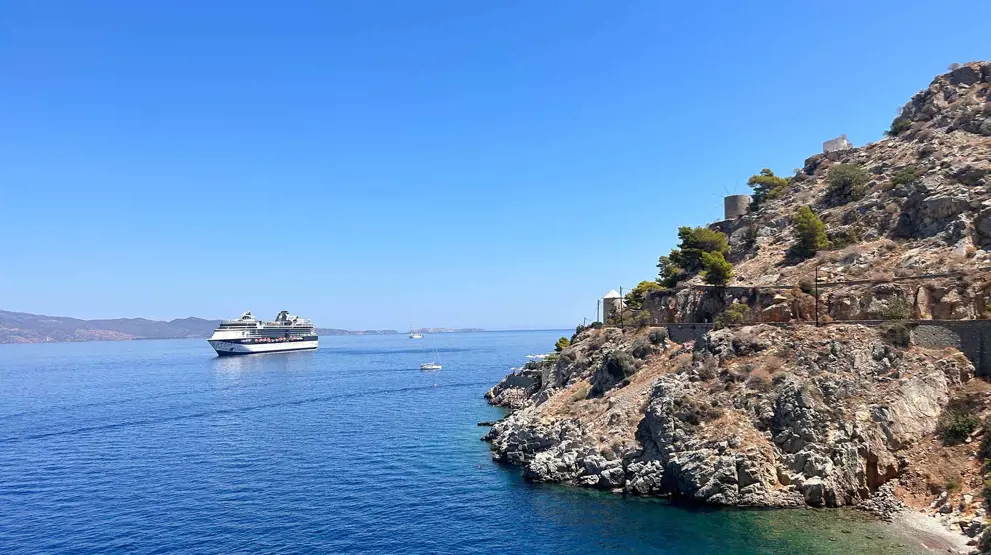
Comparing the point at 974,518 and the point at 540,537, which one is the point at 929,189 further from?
the point at 540,537

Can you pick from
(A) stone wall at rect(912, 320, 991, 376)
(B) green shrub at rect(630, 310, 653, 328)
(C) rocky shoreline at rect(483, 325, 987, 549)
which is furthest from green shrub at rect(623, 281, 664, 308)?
(A) stone wall at rect(912, 320, 991, 376)

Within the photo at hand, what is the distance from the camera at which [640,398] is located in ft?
149

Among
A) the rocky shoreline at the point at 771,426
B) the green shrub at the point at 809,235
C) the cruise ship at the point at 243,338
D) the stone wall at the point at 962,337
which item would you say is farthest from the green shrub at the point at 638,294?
the cruise ship at the point at 243,338

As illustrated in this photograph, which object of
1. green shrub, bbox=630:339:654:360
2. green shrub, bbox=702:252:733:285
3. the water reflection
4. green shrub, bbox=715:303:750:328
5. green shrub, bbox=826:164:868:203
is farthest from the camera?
the water reflection

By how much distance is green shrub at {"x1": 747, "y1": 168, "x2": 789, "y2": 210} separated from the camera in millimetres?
81175

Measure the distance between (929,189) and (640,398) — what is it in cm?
3424

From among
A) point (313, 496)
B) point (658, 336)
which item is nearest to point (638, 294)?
point (658, 336)

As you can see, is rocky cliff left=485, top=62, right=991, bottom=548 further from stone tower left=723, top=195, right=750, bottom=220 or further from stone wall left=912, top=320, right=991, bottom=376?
stone tower left=723, top=195, right=750, bottom=220

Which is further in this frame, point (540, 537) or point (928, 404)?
point (928, 404)

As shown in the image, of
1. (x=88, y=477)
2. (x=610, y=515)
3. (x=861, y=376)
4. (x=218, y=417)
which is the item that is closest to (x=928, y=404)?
(x=861, y=376)

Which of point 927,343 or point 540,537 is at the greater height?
point 927,343

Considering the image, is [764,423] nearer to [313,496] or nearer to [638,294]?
[313,496]

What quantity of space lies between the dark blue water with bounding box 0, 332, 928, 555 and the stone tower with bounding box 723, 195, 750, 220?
4344 centimetres

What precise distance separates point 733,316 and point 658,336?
675cm
